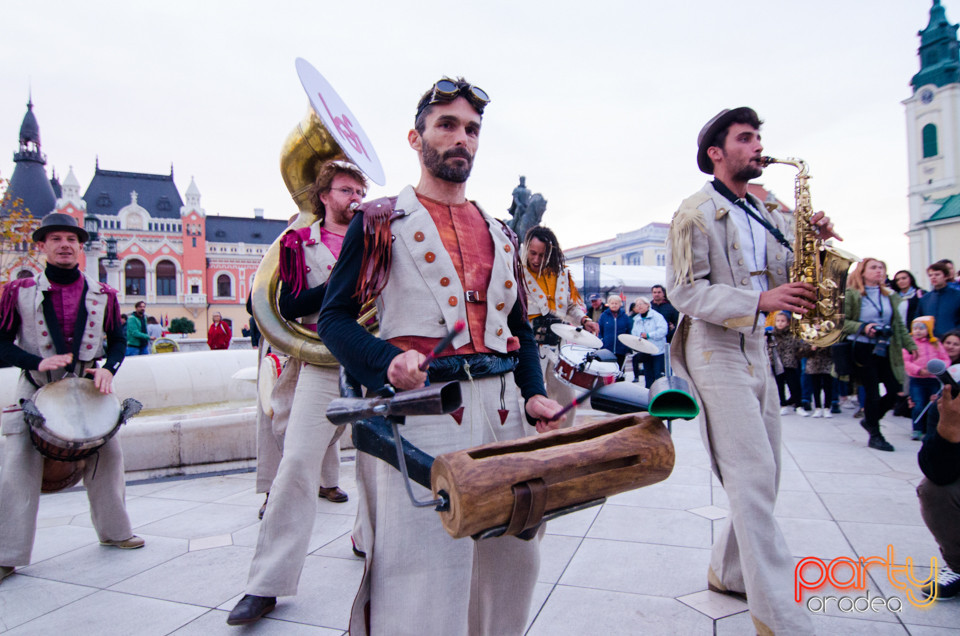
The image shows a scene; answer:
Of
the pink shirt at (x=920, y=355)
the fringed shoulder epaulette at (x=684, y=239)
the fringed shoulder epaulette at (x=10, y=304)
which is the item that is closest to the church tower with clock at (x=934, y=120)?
the pink shirt at (x=920, y=355)

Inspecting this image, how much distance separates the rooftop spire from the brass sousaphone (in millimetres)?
65260

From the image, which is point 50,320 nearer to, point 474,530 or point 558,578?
point 558,578

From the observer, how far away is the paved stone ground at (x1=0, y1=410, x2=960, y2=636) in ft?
9.03

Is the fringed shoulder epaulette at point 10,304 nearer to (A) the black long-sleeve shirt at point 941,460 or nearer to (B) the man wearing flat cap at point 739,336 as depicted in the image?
(B) the man wearing flat cap at point 739,336

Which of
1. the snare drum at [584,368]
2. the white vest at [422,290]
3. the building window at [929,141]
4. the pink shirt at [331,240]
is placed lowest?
Answer: the snare drum at [584,368]

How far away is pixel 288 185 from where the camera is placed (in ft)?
13.3

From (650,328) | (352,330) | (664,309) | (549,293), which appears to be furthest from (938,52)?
(352,330)

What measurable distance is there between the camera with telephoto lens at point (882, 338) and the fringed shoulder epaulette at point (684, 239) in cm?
534

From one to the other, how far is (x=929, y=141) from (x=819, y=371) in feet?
195

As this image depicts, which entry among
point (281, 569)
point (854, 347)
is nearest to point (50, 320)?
point (281, 569)

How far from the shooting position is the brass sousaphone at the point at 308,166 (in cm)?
315

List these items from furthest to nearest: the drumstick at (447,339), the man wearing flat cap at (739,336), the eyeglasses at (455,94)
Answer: the man wearing flat cap at (739,336)
the eyeglasses at (455,94)
the drumstick at (447,339)

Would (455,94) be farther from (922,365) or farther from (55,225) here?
(922,365)

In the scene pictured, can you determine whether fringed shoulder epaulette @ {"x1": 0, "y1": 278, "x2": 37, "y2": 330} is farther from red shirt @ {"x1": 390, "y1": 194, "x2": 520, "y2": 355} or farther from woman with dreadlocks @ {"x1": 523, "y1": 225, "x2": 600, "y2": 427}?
woman with dreadlocks @ {"x1": 523, "y1": 225, "x2": 600, "y2": 427}
